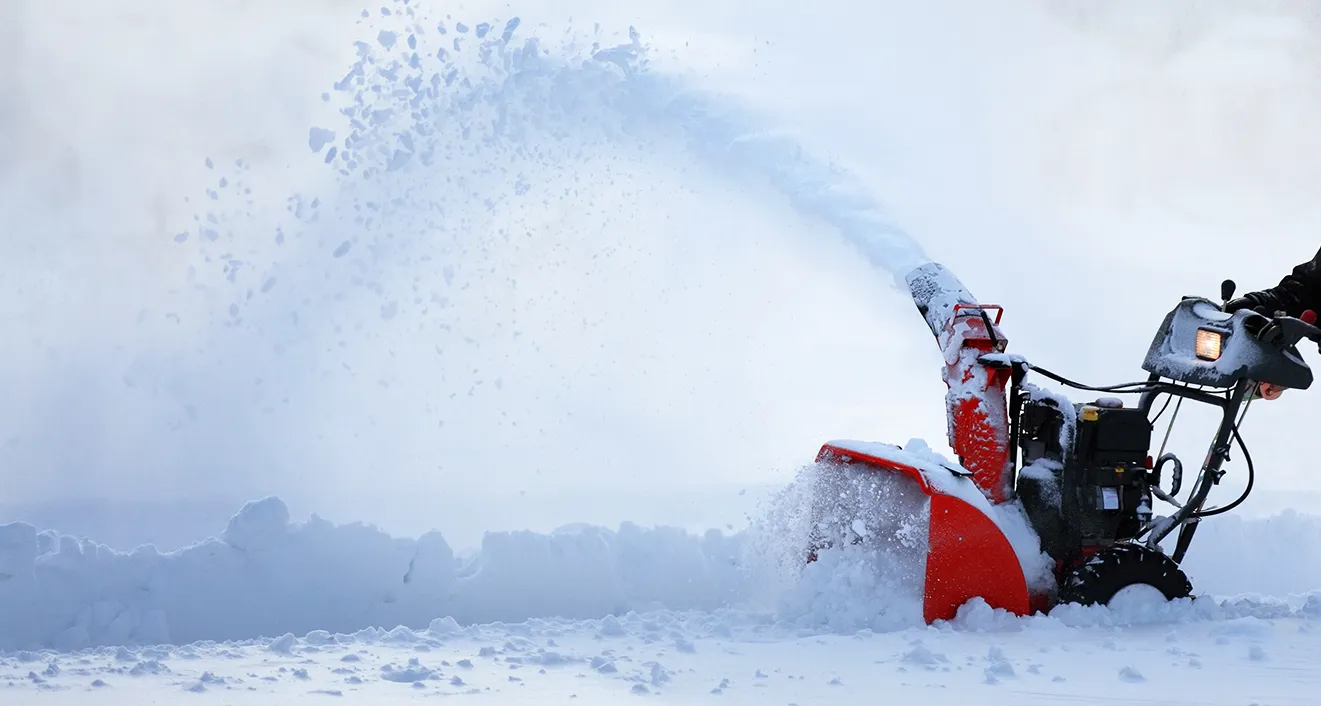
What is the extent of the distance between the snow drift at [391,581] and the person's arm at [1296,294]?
2.25 m

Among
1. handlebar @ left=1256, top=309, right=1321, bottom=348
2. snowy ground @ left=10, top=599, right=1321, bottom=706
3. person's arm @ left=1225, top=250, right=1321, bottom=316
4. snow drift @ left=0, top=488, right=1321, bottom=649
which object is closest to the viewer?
snowy ground @ left=10, top=599, right=1321, bottom=706

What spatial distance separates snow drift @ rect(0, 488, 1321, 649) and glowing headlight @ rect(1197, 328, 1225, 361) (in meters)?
1.74

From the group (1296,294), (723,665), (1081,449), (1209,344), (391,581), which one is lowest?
(723,665)

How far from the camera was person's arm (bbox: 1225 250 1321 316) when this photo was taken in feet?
19.3

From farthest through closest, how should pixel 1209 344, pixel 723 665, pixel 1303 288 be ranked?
pixel 1303 288 < pixel 1209 344 < pixel 723 665

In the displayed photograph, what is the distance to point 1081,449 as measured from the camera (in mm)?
5504

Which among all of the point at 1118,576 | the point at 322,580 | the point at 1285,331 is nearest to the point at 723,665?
the point at 1118,576

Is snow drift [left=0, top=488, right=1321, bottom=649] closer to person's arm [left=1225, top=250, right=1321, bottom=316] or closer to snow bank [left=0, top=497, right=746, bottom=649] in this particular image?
snow bank [left=0, top=497, right=746, bottom=649]

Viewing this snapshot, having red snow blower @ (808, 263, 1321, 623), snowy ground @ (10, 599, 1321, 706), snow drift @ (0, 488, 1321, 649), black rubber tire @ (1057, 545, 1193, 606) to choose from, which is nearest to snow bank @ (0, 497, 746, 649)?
snow drift @ (0, 488, 1321, 649)

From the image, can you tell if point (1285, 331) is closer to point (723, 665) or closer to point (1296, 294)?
point (1296, 294)

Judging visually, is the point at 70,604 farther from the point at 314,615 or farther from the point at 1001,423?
the point at 1001,423

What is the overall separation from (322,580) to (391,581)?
0.32 meters

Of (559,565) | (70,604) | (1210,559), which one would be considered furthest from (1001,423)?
(70,604)

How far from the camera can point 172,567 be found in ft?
18.3
